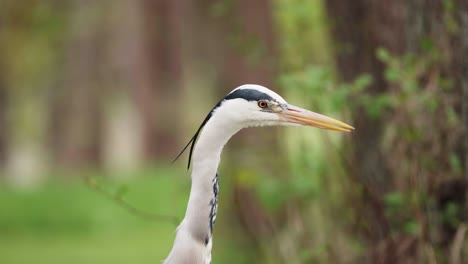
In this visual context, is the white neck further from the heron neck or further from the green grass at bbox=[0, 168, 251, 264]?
the green grass at bbox=[0, 168, 251, 264]

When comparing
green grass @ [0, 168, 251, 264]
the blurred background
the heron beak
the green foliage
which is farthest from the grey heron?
green grass @ [0, 168, 251, 264]

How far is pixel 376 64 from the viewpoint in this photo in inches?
270

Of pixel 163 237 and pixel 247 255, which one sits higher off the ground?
pixel 247 255

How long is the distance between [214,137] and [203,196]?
27 centimetres

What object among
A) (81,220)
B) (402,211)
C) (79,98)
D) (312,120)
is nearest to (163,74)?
(79,98)

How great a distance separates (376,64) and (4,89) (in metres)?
21.5

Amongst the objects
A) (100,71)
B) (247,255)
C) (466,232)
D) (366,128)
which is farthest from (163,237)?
(100,71)

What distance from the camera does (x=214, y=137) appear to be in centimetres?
424

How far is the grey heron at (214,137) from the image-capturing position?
4230mm

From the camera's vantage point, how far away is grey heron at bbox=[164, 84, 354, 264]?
13.9 ft

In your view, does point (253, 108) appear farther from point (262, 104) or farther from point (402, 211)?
point (402, 211)

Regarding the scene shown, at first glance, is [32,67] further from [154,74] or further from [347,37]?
[347,37]

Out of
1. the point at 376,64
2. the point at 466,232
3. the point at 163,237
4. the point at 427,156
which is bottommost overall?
the point at 163,237

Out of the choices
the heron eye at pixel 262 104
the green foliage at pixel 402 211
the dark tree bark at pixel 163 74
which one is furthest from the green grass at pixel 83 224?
the heron eye at pixel 262 104
